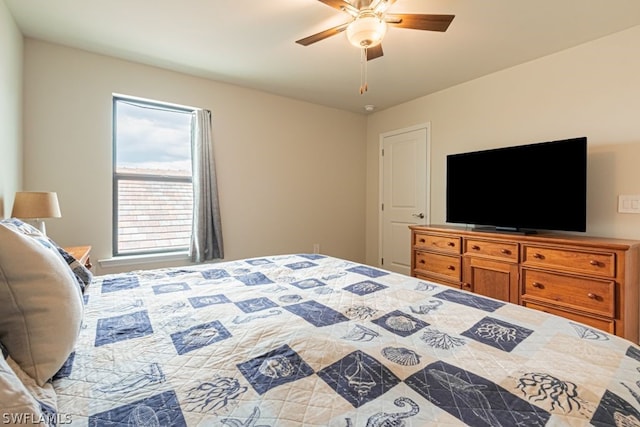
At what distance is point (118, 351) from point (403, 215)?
3.67 meters

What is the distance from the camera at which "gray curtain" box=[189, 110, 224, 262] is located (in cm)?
324

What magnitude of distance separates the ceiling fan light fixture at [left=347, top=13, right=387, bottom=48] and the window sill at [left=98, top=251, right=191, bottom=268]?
266cm

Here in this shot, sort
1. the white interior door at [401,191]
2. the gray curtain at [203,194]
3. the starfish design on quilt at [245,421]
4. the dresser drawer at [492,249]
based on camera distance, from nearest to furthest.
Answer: the starfish design on quilt at [245,421]
the dresser drawer at [492,249]
the gray curtain at [203,194]
the white interior door at [401,191]

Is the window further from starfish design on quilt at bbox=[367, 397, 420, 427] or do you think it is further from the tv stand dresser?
starfish design on quilt at bbox=[367, 397, 420, 427]

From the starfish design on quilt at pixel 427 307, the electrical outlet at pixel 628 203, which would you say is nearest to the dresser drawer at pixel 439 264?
the electrical outlet at pixel 628 203

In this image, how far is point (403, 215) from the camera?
4148 mm

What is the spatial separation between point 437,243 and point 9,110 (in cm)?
366

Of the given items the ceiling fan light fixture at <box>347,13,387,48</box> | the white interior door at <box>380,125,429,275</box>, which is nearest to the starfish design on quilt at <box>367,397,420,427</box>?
the ceiling fan light fixture at <box>347,13,387,48</box>

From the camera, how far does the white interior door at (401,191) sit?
389 cm

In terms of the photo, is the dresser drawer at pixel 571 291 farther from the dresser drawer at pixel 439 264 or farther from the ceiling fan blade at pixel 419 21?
the ceiling fan blade at pixel 419 21

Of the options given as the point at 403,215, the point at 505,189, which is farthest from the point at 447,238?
the point at 403,215

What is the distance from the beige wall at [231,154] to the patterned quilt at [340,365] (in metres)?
1.86

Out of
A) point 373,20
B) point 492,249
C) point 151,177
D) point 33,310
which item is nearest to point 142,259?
point 151,177

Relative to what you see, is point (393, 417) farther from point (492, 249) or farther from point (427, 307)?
point (492, 249)
